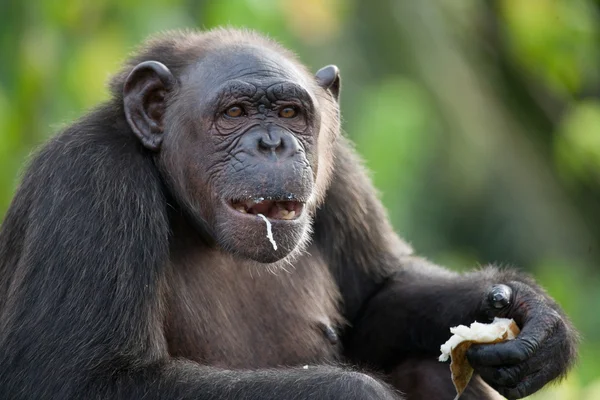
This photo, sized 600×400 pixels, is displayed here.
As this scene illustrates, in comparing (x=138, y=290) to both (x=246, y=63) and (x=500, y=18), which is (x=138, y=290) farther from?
(x=500, y=18)

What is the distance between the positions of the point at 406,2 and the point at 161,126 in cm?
993

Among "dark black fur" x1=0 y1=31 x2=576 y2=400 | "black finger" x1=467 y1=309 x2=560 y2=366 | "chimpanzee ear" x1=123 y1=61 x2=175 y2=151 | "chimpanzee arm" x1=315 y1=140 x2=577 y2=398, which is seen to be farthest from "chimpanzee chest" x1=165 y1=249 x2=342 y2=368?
"black finger" x1=467 y1=309 x2=560 y2=366

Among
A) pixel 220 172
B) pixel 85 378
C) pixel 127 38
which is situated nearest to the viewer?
pixel 85 378

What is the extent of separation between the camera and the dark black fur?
5.45m

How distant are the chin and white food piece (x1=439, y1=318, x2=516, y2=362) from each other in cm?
110

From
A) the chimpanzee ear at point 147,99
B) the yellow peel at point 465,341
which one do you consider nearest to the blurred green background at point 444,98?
the yellow peel at point 465,341

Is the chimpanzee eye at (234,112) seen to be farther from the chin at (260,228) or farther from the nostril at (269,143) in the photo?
the chin at (260,228)

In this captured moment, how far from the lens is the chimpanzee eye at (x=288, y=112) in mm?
5961

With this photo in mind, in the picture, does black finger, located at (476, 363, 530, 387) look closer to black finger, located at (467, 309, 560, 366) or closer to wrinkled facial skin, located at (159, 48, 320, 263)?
black finger, located at (467, 309, 560, 366)

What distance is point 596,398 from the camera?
8.05 metres

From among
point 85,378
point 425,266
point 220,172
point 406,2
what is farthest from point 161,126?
point 406,2

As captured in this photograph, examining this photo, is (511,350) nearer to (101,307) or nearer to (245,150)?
(245,150)

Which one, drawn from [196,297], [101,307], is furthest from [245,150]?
[101,307]

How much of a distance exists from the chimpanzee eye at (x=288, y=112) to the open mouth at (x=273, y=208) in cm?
51
